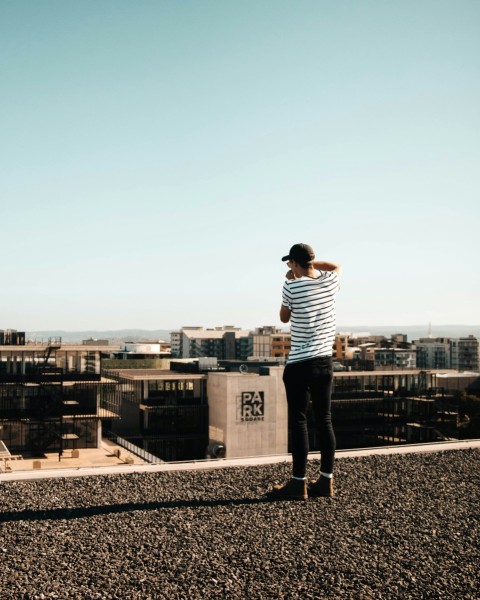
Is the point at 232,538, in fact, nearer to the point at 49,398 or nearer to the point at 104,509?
the point at 104,509

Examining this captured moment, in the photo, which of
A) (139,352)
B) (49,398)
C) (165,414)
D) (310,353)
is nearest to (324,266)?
(310,353)

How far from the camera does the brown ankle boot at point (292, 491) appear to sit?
22.4ft

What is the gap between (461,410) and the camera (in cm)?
7312

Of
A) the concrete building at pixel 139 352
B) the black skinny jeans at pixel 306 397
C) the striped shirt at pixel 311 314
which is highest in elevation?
the striped shirt at pixel 311 314

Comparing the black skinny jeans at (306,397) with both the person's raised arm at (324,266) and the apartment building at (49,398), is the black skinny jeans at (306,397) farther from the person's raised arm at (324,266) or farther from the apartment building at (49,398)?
the apartment building at (49,398)

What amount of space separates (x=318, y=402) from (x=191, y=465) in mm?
1978

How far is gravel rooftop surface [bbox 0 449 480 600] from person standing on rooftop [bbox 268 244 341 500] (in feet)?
1.60

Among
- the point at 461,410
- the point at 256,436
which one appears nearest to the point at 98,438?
the point at 256,436

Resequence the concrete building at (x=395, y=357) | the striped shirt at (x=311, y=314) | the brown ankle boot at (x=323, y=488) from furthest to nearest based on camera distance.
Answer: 1. the concrete building at (x=395, y=357)
2. the striped shirt at (x=311, y=314)
3. the brown ankle boot at (x=323, y=488)

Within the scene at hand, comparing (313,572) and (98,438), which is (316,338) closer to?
(313,572)

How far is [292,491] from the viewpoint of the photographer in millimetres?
6852

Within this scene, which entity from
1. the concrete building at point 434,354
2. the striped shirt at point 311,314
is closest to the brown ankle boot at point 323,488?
the striped shirt at point 311,314

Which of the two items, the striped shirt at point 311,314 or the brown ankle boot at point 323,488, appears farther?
the striped shirt at point 311,314

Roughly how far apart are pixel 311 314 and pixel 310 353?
0.42 meters
